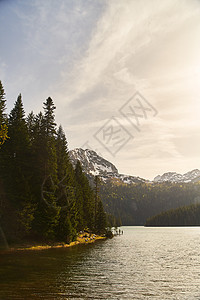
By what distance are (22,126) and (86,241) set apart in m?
32.6

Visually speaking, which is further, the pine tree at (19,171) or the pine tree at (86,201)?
the pine tree at (86,201)

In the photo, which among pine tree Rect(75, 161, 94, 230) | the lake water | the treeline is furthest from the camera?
pine tree Rect(75, 161, 94, 230)

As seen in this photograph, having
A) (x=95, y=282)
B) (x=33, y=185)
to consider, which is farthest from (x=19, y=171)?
(x=95, y=282)

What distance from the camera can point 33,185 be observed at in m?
43.3

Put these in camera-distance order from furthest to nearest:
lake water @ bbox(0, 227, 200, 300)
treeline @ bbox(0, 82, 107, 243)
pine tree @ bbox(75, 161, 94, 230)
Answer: pine tree @ bbox(75, 161, 94, 230) → treeline @ bbox(0, 82, 107, 243) → lake water @ bbox(0, 227, 200, 300)

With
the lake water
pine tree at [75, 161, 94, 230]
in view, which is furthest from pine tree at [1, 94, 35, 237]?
pine tree at [75, 161, 94, 230]

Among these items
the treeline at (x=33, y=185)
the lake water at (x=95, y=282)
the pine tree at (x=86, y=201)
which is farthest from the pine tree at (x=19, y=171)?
the pine tree at (x=86, y=201)

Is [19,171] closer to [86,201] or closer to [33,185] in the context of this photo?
[33,185]

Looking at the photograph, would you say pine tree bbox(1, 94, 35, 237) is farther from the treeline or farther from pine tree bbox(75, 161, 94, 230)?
pine tree bbox(75, 161, 94, 230)

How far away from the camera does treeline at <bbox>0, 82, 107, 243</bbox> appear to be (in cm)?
3800

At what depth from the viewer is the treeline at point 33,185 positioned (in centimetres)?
3800

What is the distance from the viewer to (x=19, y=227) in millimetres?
37812

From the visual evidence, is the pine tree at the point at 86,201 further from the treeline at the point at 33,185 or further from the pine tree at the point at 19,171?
the pine tree at the point at 19,171

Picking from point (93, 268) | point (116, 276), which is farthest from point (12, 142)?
point (116, 276)
